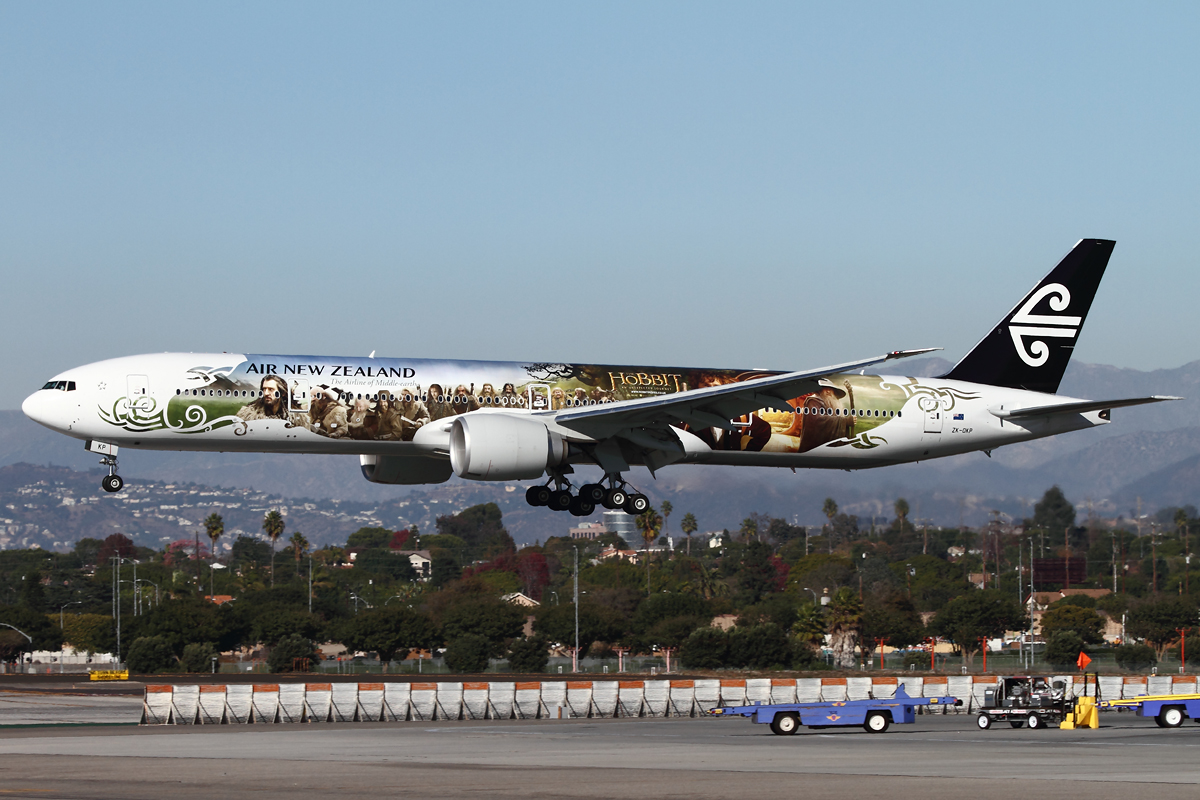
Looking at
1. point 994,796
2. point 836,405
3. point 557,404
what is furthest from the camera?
point 836,405

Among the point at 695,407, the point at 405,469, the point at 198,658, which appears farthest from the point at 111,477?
the point at 198,658

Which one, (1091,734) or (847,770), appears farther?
(1091,734)

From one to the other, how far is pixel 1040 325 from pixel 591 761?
1141 inches

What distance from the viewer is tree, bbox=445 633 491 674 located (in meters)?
98.6

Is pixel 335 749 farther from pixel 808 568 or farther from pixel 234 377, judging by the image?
pixel 808 568

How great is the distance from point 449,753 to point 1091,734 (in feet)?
55.5

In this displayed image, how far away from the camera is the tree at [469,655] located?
3880 inches

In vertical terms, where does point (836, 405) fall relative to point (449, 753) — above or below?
above

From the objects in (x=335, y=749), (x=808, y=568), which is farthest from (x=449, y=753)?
(x=808, y=568)

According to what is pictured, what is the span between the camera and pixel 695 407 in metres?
40.7

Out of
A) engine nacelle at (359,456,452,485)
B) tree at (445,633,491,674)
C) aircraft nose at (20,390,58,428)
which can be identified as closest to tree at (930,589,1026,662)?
→ tree at (445,633,491,674)

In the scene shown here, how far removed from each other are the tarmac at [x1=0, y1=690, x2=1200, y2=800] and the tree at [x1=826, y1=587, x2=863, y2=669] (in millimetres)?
71886

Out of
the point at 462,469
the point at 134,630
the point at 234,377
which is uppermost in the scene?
the point at 234,377

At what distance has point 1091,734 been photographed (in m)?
36.1
